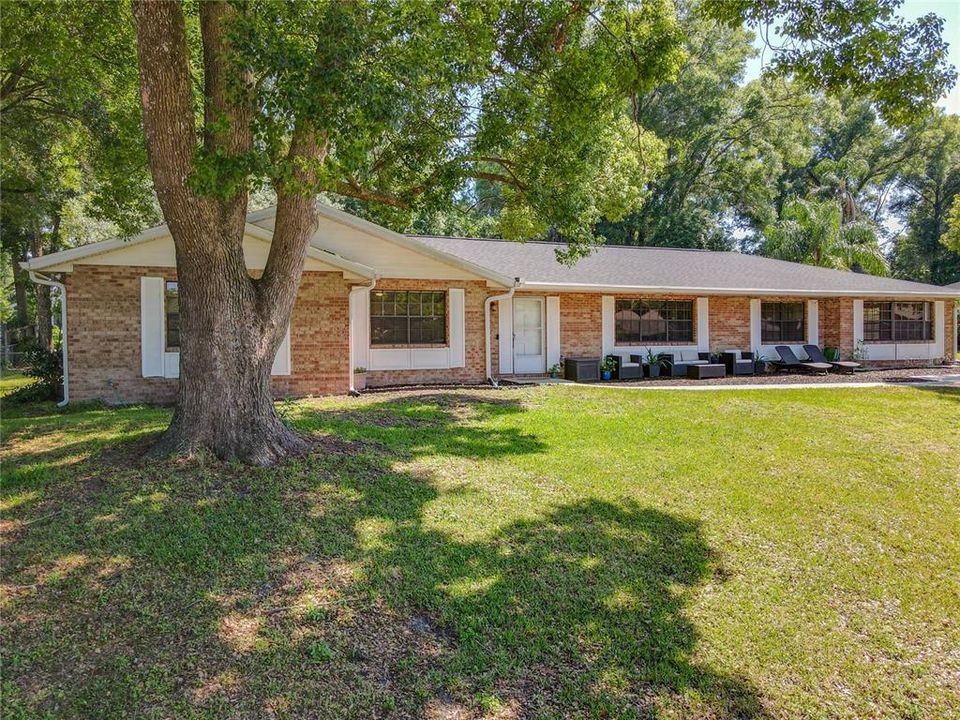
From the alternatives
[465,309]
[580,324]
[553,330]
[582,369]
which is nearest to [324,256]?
[465,309]

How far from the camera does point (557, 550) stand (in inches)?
183

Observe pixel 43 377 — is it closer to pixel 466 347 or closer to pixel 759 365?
pixel 466 347

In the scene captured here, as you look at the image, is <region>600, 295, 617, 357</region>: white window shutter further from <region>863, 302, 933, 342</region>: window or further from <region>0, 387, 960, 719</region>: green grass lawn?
<region>863, 302, 933, 342</region>: window

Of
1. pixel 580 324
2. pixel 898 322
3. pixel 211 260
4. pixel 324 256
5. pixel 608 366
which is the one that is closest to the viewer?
pixel 211 260

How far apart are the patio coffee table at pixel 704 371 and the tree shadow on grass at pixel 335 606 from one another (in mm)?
11165

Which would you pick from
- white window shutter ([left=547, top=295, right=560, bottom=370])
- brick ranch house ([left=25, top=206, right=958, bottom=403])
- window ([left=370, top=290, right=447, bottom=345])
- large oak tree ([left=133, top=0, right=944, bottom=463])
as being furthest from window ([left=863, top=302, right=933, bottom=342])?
large oak tree ([left=133, top=0, right=944, bottom=463])

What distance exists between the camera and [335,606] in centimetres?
373

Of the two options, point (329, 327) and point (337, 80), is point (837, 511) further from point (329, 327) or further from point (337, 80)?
point (329, 327)

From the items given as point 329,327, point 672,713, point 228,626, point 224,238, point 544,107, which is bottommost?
point 672,713

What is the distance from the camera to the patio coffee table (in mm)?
15789

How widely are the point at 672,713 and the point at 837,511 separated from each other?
143 inches

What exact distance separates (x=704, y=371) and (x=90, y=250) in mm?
14237

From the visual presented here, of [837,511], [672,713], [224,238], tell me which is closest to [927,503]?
[837,511]

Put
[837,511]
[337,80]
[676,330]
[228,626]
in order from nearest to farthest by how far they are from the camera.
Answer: [228,626], [337,80], [837,511], [676,330]
